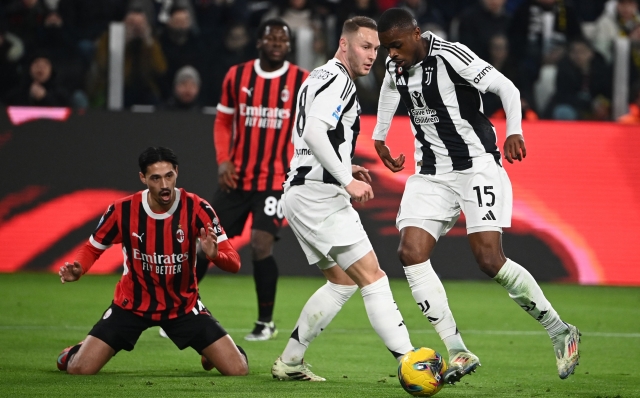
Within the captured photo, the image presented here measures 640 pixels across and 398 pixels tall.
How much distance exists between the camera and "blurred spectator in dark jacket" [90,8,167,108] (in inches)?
417

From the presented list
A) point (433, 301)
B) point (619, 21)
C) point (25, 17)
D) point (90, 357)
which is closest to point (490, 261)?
point (433, 301)

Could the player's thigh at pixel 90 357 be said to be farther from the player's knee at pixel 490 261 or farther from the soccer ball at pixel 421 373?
the player's knee at pixel 490 261

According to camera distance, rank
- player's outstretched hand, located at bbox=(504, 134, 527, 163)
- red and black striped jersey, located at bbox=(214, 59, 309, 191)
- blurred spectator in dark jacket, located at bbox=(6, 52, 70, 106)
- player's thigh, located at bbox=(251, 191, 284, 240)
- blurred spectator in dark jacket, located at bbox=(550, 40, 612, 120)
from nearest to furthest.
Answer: player's outstretched hand, located at bbox=(504, 134, 527, 163) → player's thigh, located at bbox=(251, 191, 284, 240) → red and black striped jersey, located at bbox=(214, 59, 309, 191) → blurred spectator in dark jacket, located at bbox=(6, 52, 70, 106) → blurred spectator in dark jacket, located at bbox=(550, 40, 612, 120)

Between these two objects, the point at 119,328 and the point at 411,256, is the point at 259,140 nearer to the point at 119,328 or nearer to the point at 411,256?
the point at 119,328

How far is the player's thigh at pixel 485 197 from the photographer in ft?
17.6

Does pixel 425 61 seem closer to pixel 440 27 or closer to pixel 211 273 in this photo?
pixel 211 273

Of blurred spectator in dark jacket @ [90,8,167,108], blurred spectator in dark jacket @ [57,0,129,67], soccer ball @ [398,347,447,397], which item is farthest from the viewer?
blurred spectator in dark jacket @ [57,0,129,67]

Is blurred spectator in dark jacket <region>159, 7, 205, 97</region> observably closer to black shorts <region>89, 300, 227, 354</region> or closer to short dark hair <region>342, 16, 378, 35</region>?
black shorts <region>89, 300, 227, 354</region>

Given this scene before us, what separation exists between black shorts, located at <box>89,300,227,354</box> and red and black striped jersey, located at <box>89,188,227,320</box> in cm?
4

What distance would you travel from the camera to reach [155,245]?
561 cm

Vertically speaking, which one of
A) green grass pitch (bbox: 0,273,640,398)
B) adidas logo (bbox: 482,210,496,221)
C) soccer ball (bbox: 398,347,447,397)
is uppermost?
adidas logo (bbox: 482,210,496,221)

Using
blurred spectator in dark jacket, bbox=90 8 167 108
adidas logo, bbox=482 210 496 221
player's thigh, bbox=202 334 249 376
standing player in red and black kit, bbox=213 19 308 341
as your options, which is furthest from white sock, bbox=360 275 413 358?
blurred spectator in dark jacket, bbox=90 8 167 108

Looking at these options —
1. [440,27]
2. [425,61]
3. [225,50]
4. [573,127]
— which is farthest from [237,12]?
[425,61]

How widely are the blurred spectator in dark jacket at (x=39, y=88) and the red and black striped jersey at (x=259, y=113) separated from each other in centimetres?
358
